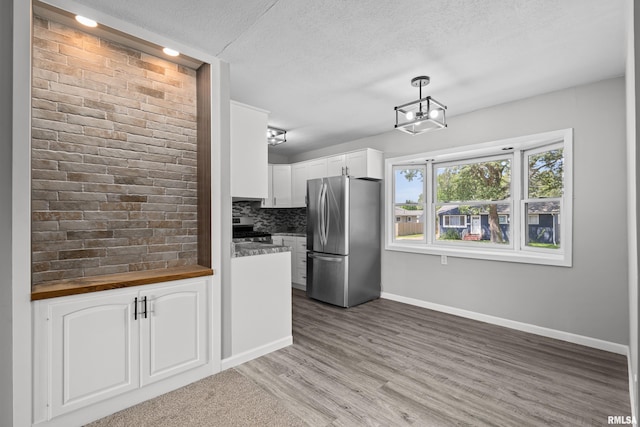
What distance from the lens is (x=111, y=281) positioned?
1.98 meters

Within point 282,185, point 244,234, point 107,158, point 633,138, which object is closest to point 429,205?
point 282,185

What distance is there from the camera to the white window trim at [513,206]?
3.05 meters

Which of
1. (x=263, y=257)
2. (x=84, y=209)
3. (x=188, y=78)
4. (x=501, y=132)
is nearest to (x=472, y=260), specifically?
(x=501, y=132)

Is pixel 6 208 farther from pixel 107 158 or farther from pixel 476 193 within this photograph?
pixel 476 193

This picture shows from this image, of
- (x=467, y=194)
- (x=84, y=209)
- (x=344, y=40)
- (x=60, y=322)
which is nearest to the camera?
(x=60, y=322)

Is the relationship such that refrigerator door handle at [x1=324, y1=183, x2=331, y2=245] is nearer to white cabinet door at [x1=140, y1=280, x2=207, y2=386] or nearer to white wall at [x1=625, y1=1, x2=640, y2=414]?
white cabinet door at [x1=140, y1=280, x2=207, y2=386]

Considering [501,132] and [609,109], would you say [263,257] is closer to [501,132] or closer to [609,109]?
[501,132]

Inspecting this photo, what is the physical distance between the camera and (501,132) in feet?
11.5

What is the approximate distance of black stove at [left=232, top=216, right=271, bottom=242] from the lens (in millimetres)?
5105

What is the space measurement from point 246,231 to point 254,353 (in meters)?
2.93

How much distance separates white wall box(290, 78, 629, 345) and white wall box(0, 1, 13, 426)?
3.45 m

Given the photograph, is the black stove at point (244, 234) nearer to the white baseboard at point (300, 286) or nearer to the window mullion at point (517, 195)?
the white baseboard at point (300, 286)

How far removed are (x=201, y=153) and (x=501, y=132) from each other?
3260 mm

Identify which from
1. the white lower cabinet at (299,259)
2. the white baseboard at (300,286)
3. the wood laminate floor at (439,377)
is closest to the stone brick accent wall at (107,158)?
the wood laminate floor at (439,377)
